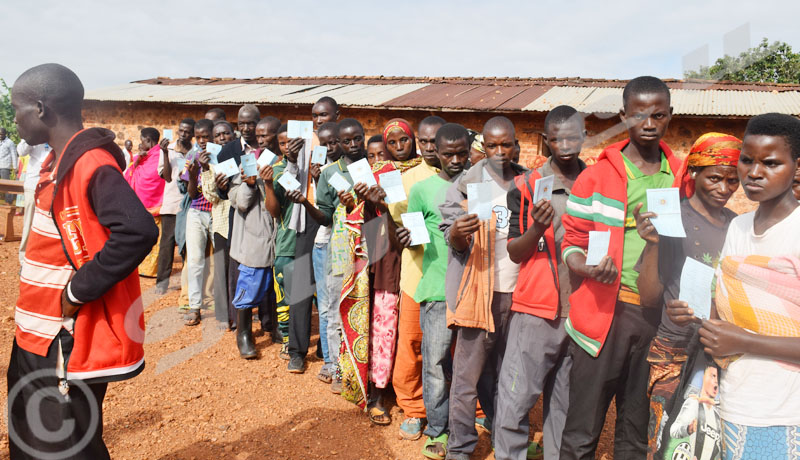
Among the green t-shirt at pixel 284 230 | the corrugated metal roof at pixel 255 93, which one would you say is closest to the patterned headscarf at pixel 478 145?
the green t-shirt at pixel 284 230

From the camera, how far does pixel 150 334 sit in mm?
5254

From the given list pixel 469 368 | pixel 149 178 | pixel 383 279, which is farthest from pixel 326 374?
pixel 149 178

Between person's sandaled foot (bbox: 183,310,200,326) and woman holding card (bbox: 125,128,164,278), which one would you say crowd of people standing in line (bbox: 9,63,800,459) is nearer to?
person's sandaled foot (bbox: 183,310,200,326)

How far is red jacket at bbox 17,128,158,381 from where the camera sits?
1823 mm

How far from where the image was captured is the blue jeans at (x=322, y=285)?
4172 mm

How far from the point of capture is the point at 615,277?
7.01 feet

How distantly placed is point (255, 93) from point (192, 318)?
289 inches

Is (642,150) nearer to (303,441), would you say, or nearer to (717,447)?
(717,447)

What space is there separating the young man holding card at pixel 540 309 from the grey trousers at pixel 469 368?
15 centimetres

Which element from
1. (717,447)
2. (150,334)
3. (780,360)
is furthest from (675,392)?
(150,334)

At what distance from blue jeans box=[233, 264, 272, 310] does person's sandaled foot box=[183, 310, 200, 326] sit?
1275 mm

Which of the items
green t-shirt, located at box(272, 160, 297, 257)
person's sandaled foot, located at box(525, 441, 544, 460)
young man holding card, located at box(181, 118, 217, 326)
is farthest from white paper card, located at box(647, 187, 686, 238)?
young man holding card, located at box(181, 118, 217, 326)

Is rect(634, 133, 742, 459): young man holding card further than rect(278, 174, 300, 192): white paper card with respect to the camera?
No

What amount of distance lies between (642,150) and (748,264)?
0.80 metres
